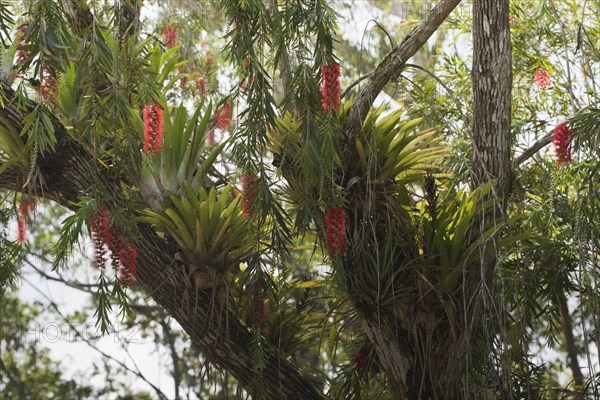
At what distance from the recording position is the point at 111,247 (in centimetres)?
278

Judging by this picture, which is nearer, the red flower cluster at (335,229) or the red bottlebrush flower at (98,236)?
the red bottlebrush flower at (98,236)

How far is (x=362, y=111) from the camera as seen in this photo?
3412mm

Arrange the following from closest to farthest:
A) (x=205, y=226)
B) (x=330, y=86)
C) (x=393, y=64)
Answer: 1. (x=330, y=86)
2. (x=393, y=64)
3. (x=205, y=226)

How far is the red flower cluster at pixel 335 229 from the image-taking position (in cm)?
287

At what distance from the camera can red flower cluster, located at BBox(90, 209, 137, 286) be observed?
2.72 m

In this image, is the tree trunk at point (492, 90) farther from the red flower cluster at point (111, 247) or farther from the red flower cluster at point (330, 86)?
the red flower cluster at point (111, 247)

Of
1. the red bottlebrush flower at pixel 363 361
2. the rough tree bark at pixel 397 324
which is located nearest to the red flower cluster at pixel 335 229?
the rough tree bark at pixel 397 324

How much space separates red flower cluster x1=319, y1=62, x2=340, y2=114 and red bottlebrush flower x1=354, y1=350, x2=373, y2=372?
1.37 metres

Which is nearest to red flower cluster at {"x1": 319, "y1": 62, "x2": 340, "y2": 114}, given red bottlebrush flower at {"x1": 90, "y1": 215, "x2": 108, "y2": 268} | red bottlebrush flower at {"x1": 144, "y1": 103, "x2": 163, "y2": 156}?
red bottlebrush flower at {"x1": 144, "y1": 103, "x2": 163, "y2": 156}

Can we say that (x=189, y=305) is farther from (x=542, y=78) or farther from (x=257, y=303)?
(x=542, y=78)

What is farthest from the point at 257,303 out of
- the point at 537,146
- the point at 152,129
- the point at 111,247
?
the point at 537,146

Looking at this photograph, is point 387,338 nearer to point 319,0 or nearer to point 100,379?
point 319,0

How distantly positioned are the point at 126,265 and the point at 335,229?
2.15 ft

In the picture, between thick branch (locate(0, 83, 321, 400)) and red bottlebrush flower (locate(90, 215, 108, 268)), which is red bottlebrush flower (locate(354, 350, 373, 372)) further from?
red bottlebrush flower (locate(90, 215, 108, 268))
